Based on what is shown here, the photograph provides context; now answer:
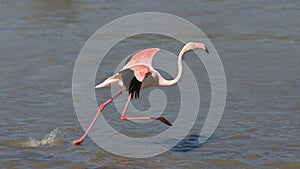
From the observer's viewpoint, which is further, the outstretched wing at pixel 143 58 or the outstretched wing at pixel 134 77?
the outstretched wing at pixel 143 58

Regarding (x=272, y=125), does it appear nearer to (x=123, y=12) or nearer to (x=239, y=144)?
(x=239, y=144)

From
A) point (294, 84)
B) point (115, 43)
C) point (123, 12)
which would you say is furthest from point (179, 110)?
point (123, 12)

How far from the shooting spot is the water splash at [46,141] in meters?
9.56

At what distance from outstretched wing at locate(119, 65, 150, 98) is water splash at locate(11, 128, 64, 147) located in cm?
112

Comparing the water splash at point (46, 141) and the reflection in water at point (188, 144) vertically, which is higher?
the reflection in water at point (188, 144)

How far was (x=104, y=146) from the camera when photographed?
9.56 metres

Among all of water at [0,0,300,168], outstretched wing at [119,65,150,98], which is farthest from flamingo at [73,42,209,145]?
water at [0,0,300,168]

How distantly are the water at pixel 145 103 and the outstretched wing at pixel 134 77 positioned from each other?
80 cm

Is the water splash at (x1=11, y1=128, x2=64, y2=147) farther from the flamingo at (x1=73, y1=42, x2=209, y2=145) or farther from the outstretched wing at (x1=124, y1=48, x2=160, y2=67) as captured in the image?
the outstretched wing at (x1=124, y1=48, x2=160, y2=67)

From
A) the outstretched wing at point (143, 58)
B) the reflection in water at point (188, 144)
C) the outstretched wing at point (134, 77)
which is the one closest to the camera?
the outstretched wing at point (134, 77)

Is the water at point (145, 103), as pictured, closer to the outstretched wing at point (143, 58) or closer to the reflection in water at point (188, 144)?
the reflection in water at point (188, 144)

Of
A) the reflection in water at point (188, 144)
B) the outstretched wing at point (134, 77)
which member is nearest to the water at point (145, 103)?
the reflection in water at point (188, 144)

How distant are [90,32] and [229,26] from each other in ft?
9.96

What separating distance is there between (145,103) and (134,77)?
7.73 feet
